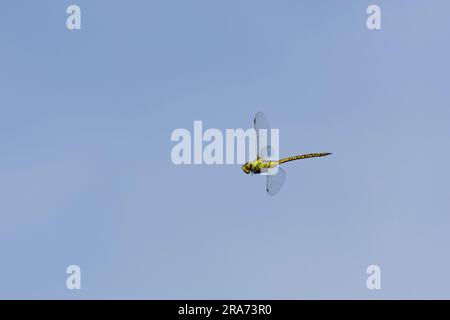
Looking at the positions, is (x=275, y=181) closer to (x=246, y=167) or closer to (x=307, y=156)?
(x=246, y=167)

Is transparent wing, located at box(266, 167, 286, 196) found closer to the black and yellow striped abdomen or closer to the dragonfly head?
the dragonfly head

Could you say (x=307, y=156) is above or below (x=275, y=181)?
above

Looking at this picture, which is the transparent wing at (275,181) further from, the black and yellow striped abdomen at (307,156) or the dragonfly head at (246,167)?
the black and yellow striped abdomen at (307,156)

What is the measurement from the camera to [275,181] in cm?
6269

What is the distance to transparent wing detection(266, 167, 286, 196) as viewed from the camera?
6179 cm

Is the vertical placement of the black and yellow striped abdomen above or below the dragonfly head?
above

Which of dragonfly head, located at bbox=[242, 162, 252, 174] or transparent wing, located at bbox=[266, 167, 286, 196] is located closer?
transparent wing, located at bbox=[266, 167, 286, 196]

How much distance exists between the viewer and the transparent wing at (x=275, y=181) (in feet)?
203

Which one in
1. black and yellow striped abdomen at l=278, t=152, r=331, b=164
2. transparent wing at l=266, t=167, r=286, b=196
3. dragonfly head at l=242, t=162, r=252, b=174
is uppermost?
black and yellow striped abdomen at l=278, t=152, r=331, b=164

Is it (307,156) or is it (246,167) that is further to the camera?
(307,156)

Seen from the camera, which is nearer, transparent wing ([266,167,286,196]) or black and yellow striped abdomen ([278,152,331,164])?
transparent wing ([266,167,286,196])
